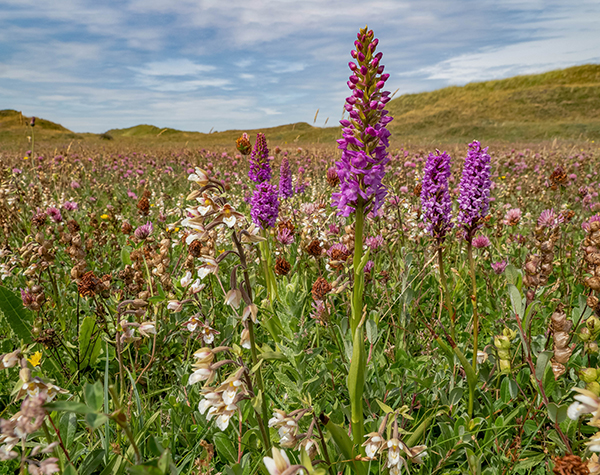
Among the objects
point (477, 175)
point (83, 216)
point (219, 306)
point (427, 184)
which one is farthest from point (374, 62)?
point (83, 216)

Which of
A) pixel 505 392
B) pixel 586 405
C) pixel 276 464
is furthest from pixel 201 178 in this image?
pixel 505 392

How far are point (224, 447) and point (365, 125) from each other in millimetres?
1452

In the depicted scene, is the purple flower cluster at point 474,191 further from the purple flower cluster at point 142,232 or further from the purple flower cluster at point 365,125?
the purple flower cluster at point 142,232

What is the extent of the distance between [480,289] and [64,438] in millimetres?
3373

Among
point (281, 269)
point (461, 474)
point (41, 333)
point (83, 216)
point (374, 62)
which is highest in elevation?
point (374, 62)

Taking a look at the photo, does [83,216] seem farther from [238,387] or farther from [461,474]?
[461,474]

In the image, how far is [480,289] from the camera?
3594 millimetres

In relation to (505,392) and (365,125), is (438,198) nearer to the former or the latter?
(365,125)

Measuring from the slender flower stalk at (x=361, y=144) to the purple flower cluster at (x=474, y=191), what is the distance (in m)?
1.01

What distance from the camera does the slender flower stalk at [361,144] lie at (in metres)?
1.42

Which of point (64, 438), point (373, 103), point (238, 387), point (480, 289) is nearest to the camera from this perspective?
→ point (238, 387)

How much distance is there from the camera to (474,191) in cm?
226

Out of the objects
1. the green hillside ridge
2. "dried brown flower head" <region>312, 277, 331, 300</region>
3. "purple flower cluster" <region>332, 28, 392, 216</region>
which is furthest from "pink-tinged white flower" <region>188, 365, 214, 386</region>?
the green hillside ridge

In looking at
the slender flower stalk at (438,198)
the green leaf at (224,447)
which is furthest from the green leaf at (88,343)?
the slender flower stalk at (438,198)
